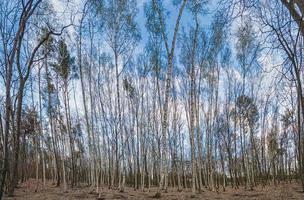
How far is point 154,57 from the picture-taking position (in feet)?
57.6

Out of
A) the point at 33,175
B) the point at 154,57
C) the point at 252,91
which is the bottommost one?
the point at 33,175

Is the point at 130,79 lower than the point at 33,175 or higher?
higher

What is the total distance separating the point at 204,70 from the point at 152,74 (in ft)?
13.1

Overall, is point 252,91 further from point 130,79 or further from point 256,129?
point 130,79

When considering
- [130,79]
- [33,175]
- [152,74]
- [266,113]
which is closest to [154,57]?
[152,74]

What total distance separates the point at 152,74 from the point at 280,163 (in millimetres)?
15195

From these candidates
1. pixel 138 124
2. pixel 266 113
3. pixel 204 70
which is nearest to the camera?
pixel 204 70

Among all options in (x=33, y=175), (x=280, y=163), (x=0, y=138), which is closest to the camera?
(x=0, y=138)

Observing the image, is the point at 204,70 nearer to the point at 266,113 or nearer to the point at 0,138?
the point at 266,113

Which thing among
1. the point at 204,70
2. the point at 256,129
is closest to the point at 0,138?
the point at 204,70

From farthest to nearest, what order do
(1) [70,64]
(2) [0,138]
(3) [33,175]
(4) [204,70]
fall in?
(3) [33,175]
(4) [204,70]
(1) [70,64]
(2) [0,138]

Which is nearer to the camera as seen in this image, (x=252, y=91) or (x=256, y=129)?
(x=252, y=91)

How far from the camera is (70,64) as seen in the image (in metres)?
17.0

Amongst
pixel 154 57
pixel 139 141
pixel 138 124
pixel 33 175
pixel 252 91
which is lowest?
pixel 33 175
